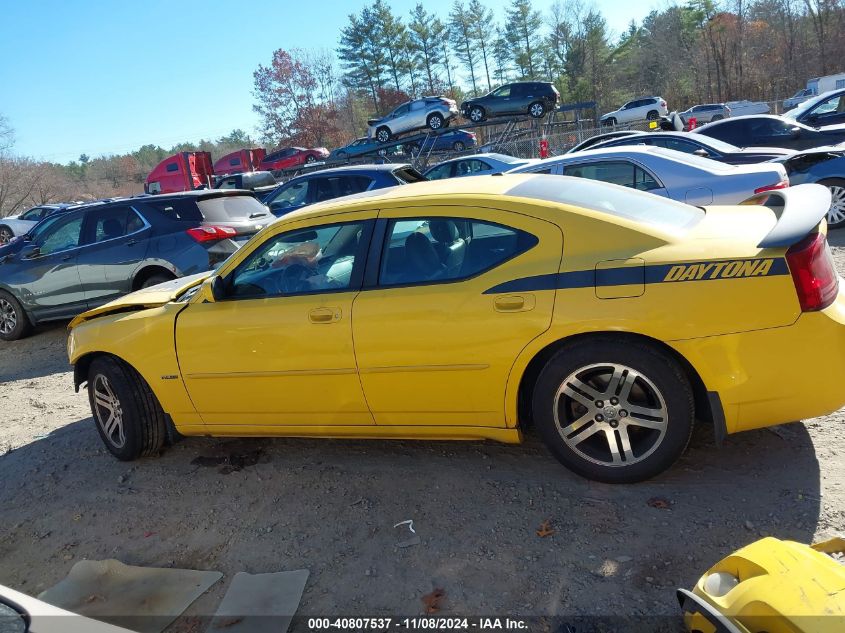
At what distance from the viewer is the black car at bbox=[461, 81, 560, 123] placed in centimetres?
2472

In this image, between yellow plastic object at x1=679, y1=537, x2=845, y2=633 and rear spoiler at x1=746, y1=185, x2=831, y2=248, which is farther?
rear spoiler at x1=746, y1=185, x2=831, y2=248

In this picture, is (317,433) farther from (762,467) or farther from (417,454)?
(762,467)

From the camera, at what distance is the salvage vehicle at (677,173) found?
22.8ft

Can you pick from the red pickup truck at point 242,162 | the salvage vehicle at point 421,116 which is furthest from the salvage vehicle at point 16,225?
the red pickup truck at point 242,162

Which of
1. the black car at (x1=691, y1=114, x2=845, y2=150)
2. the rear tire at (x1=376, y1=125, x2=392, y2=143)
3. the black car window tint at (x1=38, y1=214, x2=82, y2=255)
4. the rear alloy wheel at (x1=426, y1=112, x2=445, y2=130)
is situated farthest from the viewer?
the rear tire at (x1=376, y1=125, x2=392, y2=143)

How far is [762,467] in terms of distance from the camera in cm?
314

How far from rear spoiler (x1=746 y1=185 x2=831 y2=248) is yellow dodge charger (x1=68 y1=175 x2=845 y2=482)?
17 millimetres

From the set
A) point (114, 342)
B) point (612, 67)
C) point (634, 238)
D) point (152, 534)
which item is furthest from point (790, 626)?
point (612, 67)

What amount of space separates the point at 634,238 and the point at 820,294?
0.83m

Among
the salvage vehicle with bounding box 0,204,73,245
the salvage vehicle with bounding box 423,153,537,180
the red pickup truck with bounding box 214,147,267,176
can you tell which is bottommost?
the salvage vehicle with bounding box 423,153,537,180

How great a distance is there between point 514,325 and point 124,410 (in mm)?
2695

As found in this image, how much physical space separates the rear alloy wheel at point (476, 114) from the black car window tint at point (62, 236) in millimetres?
19727

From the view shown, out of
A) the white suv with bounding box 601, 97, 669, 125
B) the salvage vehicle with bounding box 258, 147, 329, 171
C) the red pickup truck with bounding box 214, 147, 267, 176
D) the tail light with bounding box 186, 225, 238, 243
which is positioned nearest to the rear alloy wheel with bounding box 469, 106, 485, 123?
the salvage vehicle with bounding box 258, 147, 329, 171

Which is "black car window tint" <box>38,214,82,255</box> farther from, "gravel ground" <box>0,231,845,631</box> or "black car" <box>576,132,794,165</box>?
"black car" <box>576,132,794,165</box>
